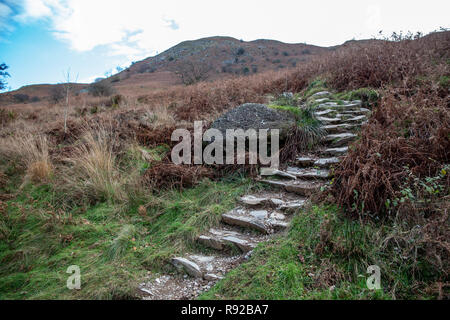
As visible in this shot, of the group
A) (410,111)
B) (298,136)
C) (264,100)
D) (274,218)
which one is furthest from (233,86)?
(274,218)

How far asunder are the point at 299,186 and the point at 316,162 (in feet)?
2.27

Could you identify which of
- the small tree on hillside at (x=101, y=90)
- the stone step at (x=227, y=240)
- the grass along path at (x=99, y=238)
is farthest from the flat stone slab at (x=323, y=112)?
the small tree on hillside at (x=101, y=90)

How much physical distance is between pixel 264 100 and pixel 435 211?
511 cm

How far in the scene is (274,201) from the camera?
3.35m

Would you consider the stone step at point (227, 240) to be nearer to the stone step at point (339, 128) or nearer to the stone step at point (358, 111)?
the stone step at point (339, 128)

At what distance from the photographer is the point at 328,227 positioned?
8.27ft

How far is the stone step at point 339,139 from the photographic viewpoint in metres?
4.15

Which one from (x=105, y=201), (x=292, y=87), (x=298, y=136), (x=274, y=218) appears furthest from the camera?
(x=292, y=87)

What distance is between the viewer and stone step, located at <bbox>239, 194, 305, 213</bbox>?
10.4 ft

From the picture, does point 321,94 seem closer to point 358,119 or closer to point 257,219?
point 358,119

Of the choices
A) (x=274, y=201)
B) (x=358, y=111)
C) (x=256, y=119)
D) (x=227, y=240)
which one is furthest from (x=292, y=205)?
(x=358, y=111)

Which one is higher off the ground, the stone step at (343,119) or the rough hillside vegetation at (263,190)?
the stone step at (343,119)

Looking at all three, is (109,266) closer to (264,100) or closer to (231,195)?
→ (231,195)

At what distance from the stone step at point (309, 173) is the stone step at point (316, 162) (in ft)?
0.34
